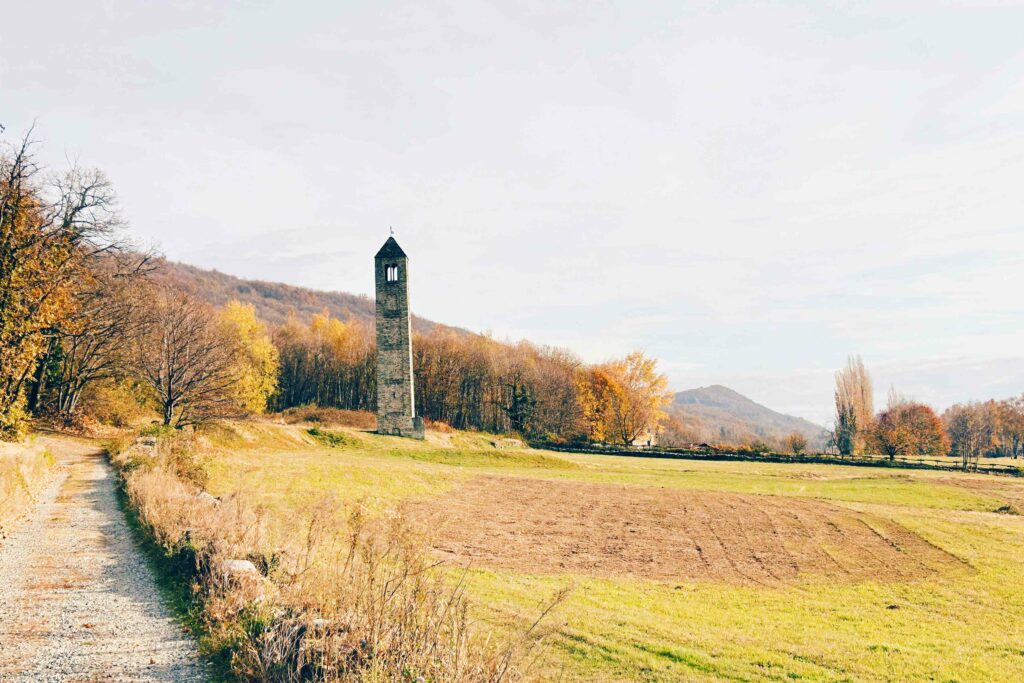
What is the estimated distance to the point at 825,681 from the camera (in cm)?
1010

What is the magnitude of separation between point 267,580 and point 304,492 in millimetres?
14682

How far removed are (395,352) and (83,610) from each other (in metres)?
42.3

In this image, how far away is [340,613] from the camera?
23.1 feet

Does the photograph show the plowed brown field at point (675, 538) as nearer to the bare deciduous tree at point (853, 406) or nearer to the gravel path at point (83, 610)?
the gravel path at point (83, 610)

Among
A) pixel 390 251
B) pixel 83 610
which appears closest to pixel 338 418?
pixel 390 251

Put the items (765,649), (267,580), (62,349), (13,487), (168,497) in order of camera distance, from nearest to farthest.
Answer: (267,580)
(765,649)
(168,497)
(13,487)
(62,349)

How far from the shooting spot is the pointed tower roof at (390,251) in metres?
51.8

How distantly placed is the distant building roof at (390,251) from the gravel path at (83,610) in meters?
38.2

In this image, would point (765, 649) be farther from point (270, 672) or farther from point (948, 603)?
point (270, 672)

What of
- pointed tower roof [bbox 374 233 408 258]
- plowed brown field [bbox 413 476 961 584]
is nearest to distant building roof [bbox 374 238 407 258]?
pointed tower roof [bbox 374 233 408 258]

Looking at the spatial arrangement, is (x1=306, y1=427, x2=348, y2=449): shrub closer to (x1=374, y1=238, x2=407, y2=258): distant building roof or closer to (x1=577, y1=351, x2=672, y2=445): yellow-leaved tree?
(x1=374, y1=238, x2=407, y2=258): distant building roof

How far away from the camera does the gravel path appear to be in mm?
7117

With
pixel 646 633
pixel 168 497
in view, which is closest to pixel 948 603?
pixel 646 633

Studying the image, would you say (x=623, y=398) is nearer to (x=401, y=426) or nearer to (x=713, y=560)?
(x=401, y=426)
